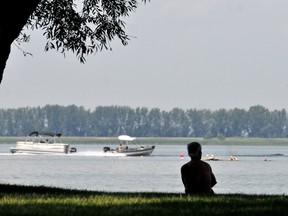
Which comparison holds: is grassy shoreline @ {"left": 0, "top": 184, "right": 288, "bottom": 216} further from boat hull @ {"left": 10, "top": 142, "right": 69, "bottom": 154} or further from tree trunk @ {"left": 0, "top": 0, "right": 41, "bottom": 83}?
boat hull @ {"left": 10, "top": 142, "right": 69, "bottom": 154}

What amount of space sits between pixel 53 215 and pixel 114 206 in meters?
1.64

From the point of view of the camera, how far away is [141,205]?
1454 centimetres

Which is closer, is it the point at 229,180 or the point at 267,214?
the point at 267,214

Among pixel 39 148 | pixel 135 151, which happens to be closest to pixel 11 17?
pixel 39 148

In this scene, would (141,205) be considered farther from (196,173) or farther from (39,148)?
(39,148)

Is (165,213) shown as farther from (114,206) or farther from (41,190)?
(41,190)

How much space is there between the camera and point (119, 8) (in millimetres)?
25016

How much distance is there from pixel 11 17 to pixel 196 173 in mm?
5745

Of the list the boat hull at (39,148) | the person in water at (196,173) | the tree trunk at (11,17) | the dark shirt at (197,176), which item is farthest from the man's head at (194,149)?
the boat hull at (39,148)

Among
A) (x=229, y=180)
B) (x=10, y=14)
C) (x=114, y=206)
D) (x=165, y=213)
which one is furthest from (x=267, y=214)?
(x=229, y=180)

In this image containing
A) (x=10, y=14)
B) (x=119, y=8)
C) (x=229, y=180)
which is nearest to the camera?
(x=10, y=14)

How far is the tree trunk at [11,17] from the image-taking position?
58.9 ft

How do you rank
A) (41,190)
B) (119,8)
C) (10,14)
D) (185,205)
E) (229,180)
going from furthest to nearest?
(229,180) < (119,8) < (41,190) < (10,14) < (185,205)

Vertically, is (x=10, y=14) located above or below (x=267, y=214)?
above
